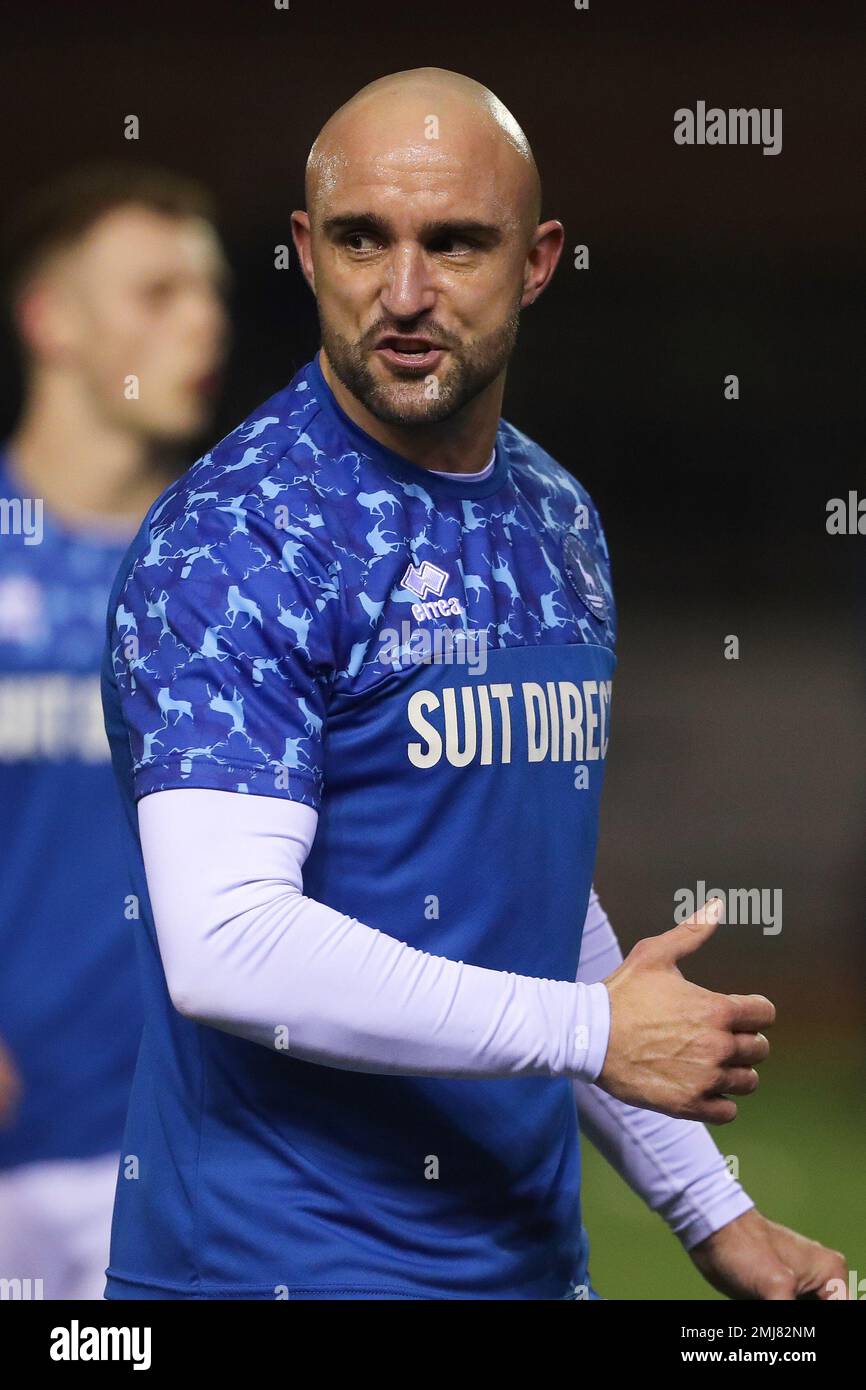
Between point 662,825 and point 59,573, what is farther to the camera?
point 662,825

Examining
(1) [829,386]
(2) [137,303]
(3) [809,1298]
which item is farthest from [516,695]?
(1) [829,386]

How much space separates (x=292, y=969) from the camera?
4.55 ft

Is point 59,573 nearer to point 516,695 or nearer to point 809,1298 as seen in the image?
point 516,695

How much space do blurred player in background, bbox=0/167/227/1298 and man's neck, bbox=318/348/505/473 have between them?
1065 millimetres

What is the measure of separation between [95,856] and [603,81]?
92.6 inches

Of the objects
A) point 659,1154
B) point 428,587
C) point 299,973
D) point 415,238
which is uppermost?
point 415,238

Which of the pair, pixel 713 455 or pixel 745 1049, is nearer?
pixel 745 1049

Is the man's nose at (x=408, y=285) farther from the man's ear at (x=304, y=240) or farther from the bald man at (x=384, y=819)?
the man's ear at (x=304, y=240)

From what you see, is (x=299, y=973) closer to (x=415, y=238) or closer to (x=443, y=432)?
(x=443, y=432)

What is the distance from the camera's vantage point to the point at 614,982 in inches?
59.6

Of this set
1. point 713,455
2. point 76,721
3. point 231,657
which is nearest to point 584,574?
point 231,657

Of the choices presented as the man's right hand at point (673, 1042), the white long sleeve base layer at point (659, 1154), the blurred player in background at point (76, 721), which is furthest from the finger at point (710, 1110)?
the blurred player in background at point (76, 721)

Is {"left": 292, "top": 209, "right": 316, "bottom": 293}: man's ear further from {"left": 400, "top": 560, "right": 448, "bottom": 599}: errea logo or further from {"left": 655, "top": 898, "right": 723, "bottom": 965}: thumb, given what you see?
{"left": 655, "top": 898, "right": 723, "bottom": 965}: thumb

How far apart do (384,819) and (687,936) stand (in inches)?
11.4
